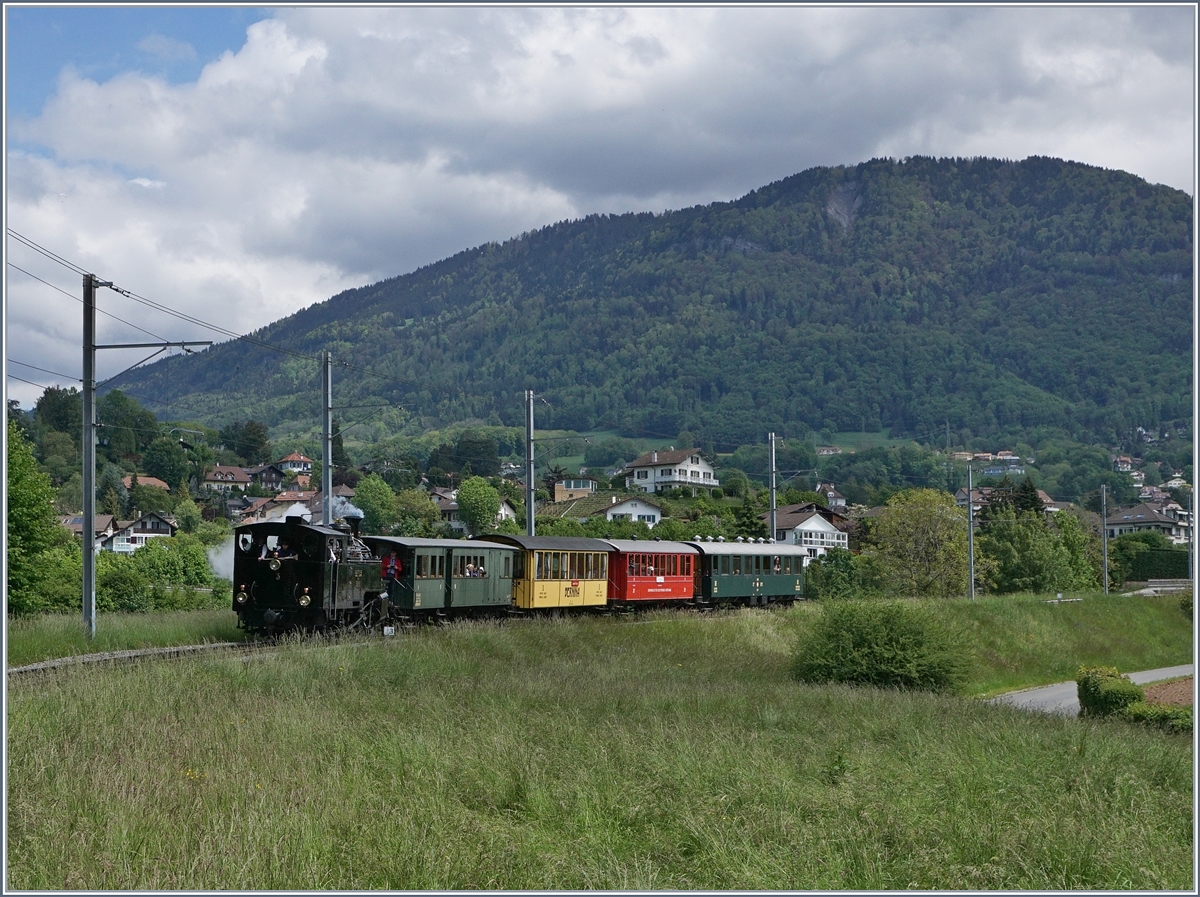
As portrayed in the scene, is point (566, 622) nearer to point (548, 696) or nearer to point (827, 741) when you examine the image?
point (548, 696)

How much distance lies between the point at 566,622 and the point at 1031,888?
73.4ft

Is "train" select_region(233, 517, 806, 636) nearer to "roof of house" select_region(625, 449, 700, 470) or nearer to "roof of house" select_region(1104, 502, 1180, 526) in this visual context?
"roof of house" select_region(1104, 502, 1180, 526)

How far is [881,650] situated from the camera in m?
28.2

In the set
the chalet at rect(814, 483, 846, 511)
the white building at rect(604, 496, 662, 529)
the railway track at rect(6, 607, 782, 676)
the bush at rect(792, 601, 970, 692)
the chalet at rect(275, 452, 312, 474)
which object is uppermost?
the chalet at rect(275, 452, 312, 474)

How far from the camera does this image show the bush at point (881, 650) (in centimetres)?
2809

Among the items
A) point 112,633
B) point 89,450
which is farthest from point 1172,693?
point 89,450

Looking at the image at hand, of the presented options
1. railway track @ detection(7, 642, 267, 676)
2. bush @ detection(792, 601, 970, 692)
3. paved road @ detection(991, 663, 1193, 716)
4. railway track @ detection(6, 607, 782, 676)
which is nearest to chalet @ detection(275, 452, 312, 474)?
paved road @ detection(991, 663, 1193, 716)

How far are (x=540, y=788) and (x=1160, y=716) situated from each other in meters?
20.8

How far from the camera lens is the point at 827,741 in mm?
15219

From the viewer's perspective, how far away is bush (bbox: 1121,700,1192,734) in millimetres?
25406

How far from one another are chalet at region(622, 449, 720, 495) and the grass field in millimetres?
117189

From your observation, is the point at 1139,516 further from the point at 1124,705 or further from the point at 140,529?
the point at 140,529

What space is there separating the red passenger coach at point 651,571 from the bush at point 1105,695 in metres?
14.5

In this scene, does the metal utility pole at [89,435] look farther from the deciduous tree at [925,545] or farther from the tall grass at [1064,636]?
the deciduous tree at [925,545]
